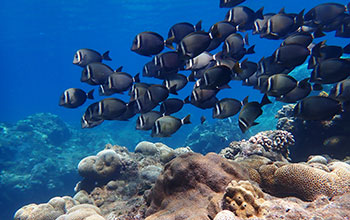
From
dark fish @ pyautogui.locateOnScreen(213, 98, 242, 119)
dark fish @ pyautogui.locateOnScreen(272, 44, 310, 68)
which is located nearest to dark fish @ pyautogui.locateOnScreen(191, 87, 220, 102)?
dark fish @ pyautogui.locateOnScreen(213, 98, 242, 119)

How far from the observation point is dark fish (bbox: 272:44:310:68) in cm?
402

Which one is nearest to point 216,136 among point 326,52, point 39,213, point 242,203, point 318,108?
point 326,52

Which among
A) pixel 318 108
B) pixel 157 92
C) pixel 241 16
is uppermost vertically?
pixel 241 16

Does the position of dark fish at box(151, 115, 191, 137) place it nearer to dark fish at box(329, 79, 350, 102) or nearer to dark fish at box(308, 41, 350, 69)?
dark fish at box(329, 79, 350, 102)

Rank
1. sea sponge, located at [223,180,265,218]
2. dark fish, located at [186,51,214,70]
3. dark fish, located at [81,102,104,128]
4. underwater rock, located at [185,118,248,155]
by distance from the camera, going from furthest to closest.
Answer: underwater rock, located at [185,118,248,155] < dark fish, located at [186,51,214,70] < dark fish, located at [81,102,104,128] < sea sponge, located at [223,180,265,218]

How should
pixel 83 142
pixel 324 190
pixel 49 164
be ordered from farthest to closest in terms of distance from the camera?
pixel 83 142, pixel 49 164, pixel 324 190

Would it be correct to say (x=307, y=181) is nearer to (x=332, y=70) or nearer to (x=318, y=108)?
(x=318, y=108)

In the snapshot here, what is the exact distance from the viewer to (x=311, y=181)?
3303mm

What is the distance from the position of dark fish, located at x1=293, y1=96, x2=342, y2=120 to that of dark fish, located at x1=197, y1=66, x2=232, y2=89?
140 centimetres

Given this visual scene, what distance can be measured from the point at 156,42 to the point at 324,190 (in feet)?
12.8

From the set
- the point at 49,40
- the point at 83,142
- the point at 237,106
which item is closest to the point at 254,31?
the point at 237,106

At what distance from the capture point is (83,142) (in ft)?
82.6

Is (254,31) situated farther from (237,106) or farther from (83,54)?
(83,54)

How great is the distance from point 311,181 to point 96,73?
15.2 ft
